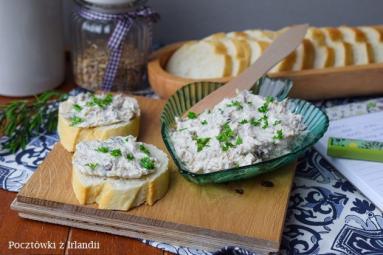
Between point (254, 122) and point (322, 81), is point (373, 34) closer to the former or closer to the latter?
point (322, 81)

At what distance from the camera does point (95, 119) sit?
1.20m

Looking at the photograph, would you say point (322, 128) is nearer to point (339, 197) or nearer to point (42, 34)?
point (339, 197)

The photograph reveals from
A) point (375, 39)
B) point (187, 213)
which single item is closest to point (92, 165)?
point (187, 213)

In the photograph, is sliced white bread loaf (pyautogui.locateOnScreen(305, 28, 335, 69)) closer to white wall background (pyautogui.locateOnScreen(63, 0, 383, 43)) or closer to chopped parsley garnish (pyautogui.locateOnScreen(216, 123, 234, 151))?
white wall background (pyautogui.locateOnScreen(63, 0, 383, 43))

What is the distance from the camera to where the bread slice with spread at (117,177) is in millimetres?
1006

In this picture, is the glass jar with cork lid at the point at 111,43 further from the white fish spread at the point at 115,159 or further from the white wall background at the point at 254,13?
the white fish spread at the point at 115,159

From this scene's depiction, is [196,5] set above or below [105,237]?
above

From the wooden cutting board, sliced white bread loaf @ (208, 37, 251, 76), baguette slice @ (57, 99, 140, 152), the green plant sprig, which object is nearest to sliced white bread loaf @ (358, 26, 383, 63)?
sliced white bread loaf @ (208, 37, 251, 76)

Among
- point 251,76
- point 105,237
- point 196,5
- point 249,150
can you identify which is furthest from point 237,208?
point 196,5

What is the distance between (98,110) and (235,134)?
1.00 ft

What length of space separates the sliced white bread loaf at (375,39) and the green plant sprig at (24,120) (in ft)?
2.70

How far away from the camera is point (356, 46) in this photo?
154cm

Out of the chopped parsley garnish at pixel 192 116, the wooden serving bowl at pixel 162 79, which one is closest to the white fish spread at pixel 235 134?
the chopped parsley garnish at pixel 192 116

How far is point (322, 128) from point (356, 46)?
1.41 feet
